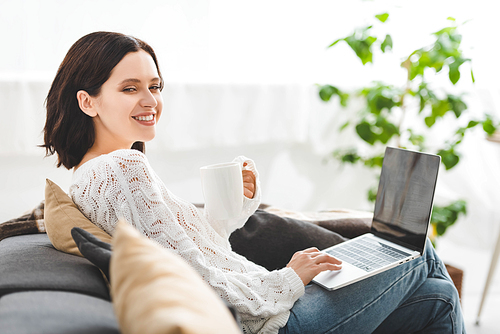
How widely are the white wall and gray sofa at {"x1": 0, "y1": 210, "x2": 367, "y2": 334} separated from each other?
3.22 ft

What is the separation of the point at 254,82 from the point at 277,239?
1166 millimetres

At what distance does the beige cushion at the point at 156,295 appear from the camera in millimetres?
437

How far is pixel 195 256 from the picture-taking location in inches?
36.1

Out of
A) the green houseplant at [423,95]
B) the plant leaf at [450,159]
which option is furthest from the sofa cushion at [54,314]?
Answer: the plant leaf at [450,159]

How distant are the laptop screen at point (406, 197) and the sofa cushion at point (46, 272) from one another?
31.9 inches

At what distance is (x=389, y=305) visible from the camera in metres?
1.11

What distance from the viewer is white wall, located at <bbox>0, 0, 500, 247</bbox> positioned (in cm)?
197

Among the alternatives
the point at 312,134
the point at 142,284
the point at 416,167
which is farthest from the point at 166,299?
the point at 312,134

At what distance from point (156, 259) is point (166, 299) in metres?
0.07

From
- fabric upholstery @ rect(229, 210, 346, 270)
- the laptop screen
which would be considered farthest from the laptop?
fabric upholstery @ rect(229, 210, 346, 270)

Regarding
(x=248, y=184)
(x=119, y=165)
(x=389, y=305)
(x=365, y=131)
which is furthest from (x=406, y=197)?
(x=365, y=131)

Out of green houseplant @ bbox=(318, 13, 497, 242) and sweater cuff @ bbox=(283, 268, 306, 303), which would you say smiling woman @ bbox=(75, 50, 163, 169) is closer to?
sweater cuff @ bbox=(283, 268, 306, 303)

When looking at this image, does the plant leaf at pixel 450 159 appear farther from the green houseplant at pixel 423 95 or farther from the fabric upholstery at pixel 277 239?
the fabric upholstery at pixel 277 239

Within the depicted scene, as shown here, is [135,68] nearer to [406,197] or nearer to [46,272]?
[46,272]
